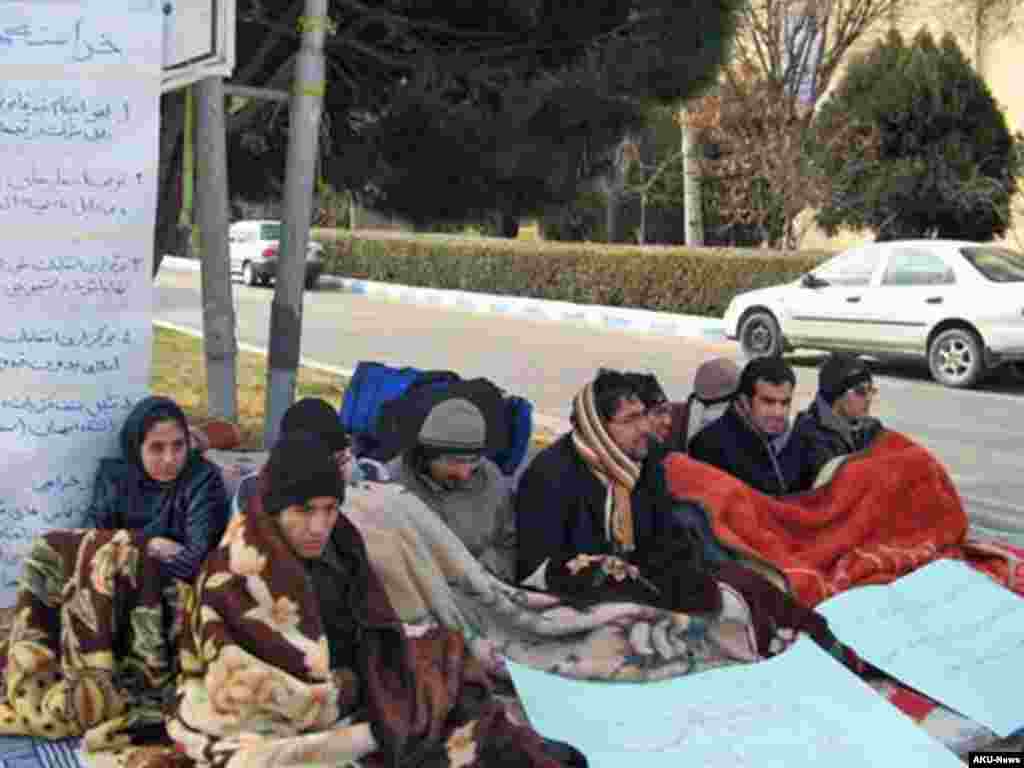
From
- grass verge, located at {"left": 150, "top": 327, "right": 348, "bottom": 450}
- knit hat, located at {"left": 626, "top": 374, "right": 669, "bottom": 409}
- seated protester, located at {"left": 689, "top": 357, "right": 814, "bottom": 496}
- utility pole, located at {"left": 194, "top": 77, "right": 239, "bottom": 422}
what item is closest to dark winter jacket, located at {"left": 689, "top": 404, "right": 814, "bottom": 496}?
seated protester, located at {"left": 689, "top": 357, "right": 814, "bottom": 496}

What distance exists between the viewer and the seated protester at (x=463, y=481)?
407 cm

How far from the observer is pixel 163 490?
161 inches

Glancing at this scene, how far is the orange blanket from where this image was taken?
15.3ft

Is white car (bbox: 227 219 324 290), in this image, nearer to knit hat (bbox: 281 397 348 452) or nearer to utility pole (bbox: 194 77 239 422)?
utility pole (bbox: 194 77 239 422)

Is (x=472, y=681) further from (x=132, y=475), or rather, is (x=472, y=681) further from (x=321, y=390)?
(x=321, y=390)

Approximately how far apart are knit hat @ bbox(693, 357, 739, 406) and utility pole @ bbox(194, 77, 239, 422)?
201 centimetres

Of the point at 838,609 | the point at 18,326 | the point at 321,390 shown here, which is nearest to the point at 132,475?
the point at 18,326

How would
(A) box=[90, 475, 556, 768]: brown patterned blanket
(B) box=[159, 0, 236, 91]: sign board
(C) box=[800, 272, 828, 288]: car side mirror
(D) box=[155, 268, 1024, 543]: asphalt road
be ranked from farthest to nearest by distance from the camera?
(C) box=[800, 272, 828, 288]: car side mirror
(D) box=[155, 268, 1024, 543]: asphalt road
(B) box=[159, 0, 236, 91]: sign board
(A) box=[90, 475, 556, 768]: brown patterned blanket

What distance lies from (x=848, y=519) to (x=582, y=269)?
17050 millimetres

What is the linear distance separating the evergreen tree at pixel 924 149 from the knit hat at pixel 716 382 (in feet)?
53.4

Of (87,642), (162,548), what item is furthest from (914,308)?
(87,642)

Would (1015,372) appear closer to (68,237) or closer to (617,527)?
(617,527)

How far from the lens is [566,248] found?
22281 millimetres

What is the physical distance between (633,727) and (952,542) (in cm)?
196
